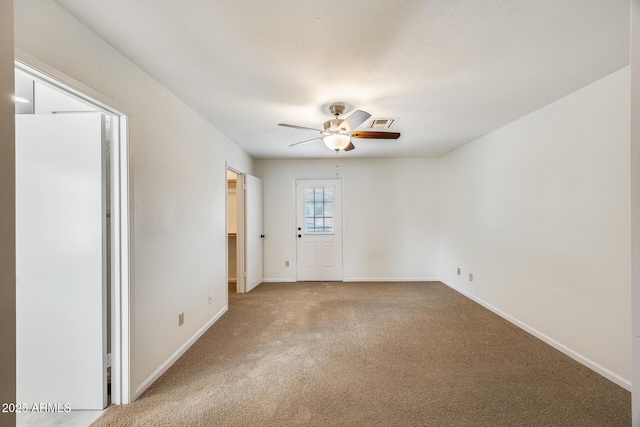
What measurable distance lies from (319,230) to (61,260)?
12.4ft

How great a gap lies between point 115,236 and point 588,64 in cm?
345

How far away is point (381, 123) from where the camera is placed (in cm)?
306

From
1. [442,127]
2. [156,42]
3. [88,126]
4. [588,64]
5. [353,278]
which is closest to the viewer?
[156,42]

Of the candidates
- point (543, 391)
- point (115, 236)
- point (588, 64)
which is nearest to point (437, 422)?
point (543, 391)

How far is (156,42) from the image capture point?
5.26 ft

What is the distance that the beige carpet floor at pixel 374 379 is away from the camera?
167 cm

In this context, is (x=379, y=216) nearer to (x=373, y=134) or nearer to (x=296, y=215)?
(x=296, y=215)

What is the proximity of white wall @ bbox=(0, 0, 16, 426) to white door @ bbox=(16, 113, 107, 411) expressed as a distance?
1038 mm

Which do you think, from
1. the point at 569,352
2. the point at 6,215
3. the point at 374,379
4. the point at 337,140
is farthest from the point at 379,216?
the point at 6,215

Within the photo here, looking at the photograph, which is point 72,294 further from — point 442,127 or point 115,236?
point 442,127

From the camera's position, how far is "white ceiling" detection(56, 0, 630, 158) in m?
1.36

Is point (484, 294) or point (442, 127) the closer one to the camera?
point (442, 127)

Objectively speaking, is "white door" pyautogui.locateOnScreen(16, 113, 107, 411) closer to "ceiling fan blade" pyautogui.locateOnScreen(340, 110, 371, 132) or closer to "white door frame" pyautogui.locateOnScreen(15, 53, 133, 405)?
"white door frame" pyautogui.locateOnScreen(15, 53, 133, 405)

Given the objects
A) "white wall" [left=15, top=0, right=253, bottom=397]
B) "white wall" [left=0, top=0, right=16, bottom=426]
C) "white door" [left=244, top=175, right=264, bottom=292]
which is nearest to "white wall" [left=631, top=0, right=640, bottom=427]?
"white wall" [left=0, top=0, right=16, bottom=426]
